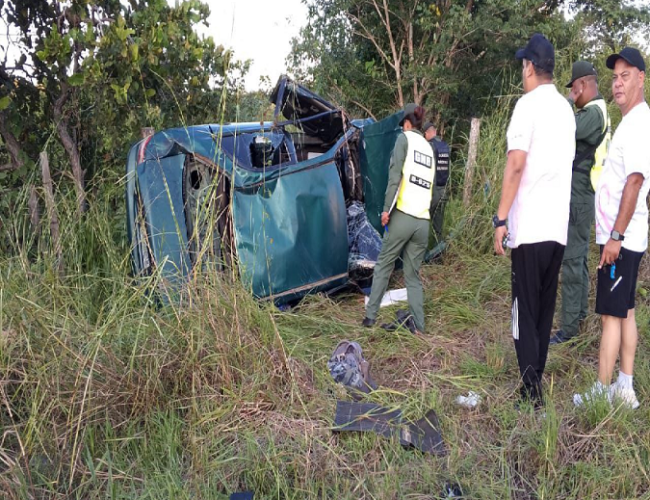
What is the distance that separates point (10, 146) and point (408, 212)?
11.0 ft

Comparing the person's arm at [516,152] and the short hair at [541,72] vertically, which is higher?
the short hair at [541,72]

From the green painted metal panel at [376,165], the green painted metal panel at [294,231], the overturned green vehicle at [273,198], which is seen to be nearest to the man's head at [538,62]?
the overturned green vehicle at [273,198]

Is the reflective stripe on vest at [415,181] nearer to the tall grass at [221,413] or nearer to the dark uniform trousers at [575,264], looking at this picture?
the dark uniform trousers at [575,264]

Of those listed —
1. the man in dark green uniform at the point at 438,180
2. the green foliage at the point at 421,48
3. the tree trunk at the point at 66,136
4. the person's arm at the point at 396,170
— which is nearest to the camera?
the person's arm at the point at 396,170

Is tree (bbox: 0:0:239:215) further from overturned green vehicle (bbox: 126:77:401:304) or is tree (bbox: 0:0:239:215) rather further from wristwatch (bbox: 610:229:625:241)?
wristwatch (bbox: 610:229:625:241)

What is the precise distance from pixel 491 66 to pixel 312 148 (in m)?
3.87

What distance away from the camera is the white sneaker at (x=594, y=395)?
3.19 m

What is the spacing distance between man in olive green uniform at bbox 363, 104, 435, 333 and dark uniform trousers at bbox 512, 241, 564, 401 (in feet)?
4.49

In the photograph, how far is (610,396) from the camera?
3.26 m

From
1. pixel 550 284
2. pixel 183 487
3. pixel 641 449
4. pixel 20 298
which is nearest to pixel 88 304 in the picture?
pixel 20 298

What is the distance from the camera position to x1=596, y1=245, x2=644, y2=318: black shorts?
3.25 meters

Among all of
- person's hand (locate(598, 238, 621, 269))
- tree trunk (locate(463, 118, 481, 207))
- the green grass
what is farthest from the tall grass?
tree trunk (locate(463, 118, 481, 207))

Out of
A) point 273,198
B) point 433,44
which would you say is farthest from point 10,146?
point 433,44

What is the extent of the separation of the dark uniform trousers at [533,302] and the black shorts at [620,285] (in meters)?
0.26
